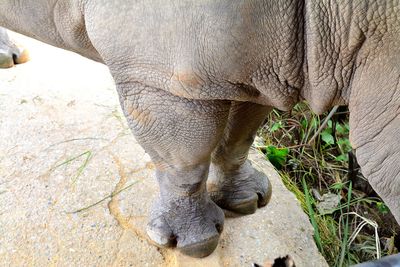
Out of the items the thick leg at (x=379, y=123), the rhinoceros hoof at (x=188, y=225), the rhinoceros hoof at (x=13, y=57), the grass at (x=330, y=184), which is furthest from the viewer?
the rhinoceros hoof at (x=13, y=57)

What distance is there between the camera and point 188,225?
53.3 inches

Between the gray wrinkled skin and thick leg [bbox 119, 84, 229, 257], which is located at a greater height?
the gray wrinkled skin

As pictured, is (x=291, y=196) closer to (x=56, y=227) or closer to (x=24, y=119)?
(x=56, y=227)

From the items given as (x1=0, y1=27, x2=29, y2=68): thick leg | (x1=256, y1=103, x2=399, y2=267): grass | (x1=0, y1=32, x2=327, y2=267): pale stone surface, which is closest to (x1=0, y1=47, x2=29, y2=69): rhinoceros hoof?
(x1=0, y1=27, x2=29, y2=68): thick leg

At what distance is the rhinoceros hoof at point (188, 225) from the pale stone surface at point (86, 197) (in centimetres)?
3

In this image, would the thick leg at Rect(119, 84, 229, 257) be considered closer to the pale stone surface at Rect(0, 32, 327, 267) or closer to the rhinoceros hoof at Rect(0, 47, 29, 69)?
the pale stone surface at Rect(0, 32, 327, 267)

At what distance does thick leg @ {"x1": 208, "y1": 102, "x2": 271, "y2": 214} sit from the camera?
137 centimetres

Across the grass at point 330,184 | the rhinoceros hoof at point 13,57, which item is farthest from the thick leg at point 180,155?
the rhinoceros hoof at point 13,57

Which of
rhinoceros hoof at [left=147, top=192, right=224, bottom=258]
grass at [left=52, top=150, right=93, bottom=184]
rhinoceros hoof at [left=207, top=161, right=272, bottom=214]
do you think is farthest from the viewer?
grass at [left=52, top=150, right=93, bottom=184]

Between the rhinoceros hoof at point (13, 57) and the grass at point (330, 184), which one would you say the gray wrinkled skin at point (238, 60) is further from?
the rhinoceros hoof at point (13, 57)

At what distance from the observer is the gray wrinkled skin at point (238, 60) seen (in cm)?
75

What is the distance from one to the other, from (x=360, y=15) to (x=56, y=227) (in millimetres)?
986

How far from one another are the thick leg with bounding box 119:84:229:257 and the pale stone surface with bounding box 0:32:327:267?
62 mm

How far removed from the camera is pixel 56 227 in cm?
142
